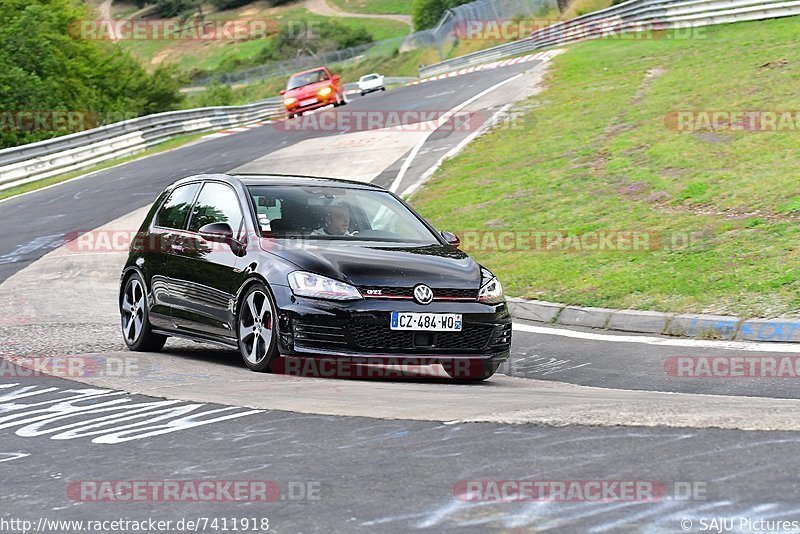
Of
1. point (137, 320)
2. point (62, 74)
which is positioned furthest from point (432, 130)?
point (62, 74)

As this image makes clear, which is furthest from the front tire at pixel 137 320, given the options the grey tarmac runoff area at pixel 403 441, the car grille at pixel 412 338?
the car grille at pixel 412 338

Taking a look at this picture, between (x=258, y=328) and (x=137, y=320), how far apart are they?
7.33 ft

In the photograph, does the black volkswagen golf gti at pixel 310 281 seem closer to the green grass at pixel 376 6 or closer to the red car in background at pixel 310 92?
the red car in background at pixel 310 92

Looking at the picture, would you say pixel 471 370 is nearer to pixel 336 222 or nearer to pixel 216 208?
pixel 336 222

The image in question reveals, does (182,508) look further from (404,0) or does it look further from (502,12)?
(404,0)

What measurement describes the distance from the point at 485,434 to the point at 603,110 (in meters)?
20.1

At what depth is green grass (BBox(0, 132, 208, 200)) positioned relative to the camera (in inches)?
1180

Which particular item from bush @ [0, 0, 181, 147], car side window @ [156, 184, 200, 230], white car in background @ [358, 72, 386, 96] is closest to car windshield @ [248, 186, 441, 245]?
car side window @ [156, 184, 200, 230]

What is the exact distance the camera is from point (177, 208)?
438 inches

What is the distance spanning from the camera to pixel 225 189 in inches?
415

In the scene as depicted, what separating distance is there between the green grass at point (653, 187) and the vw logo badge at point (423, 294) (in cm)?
345

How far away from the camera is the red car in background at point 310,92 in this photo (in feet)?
141

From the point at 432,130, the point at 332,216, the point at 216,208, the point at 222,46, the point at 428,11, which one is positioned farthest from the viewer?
the point at 222,46

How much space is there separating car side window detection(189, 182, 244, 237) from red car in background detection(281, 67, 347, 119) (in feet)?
106
